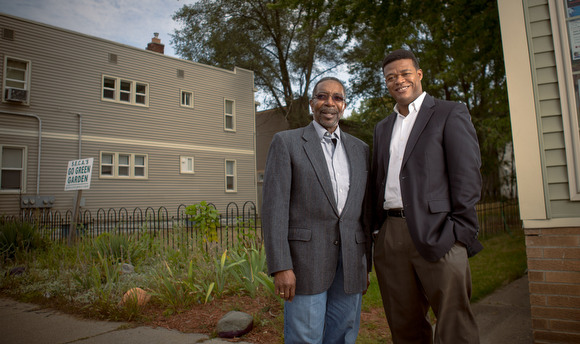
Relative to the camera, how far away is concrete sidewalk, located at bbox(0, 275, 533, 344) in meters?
3.88

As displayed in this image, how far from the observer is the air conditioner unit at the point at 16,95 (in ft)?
→ 47.8

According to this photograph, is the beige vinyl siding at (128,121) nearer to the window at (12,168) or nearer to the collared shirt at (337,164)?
the window at (12,168)

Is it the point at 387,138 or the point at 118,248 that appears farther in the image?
the point at 118,248

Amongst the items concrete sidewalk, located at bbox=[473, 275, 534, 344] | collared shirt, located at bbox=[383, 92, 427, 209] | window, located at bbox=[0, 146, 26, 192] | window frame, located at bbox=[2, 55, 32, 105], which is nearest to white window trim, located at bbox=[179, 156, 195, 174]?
window, located at bbox=[0, 146, 26, 192]

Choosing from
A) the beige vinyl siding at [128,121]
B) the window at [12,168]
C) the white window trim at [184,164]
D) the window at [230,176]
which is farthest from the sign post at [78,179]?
the window at [230,176]

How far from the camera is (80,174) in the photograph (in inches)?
317

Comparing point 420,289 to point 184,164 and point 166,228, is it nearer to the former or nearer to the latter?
point 166,228

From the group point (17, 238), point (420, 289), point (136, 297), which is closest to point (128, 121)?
point (17, 238)

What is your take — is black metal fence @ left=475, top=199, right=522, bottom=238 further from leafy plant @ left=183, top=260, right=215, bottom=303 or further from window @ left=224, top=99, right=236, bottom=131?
window @ left=224, top=99, right=236, bottom=131

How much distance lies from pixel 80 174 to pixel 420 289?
752 centimetres

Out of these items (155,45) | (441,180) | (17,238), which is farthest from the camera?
(155,45)

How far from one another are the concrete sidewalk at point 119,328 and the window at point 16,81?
1236 centimetres

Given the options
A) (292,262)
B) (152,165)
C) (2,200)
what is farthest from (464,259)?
(152,165)

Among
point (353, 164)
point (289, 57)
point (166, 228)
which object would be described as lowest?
point (166, 228)
